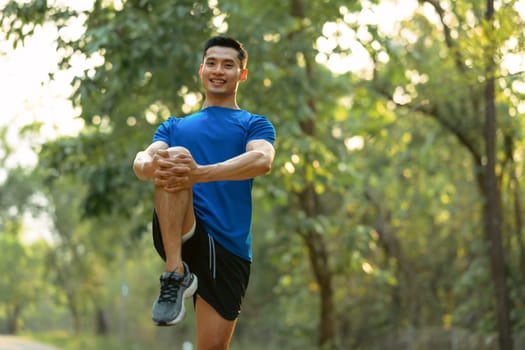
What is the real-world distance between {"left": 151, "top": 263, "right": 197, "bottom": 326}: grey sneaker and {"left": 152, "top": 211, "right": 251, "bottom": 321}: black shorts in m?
0.17

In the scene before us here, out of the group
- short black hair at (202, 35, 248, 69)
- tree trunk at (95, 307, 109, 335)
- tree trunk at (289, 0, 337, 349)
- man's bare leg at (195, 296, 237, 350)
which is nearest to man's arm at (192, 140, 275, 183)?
short black hair at (202, 35, 248, 69)

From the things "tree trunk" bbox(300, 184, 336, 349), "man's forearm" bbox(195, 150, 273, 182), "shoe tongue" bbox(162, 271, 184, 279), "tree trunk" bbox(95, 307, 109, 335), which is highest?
"man's forearm" bbox(195, 150, 273, 182)

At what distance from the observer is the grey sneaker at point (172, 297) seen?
369 centimetres

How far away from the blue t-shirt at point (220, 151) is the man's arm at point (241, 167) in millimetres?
129

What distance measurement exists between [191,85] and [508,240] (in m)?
5.76

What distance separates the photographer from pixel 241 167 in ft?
12.5

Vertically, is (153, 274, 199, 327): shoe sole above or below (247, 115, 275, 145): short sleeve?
below

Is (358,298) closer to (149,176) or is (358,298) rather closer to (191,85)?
(191,85)

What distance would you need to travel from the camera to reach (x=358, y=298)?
65.9ft

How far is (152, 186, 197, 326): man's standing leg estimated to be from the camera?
370 centimetres

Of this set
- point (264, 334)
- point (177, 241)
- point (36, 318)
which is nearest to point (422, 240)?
point (264, 334)

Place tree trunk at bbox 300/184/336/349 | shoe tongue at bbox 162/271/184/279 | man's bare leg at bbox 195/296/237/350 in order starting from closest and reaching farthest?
shoe tongue at bbox 162/271/184/279 < man's bare leg at bbox 195/296/237/350 < tree trunk at bbox 300/184/336/349

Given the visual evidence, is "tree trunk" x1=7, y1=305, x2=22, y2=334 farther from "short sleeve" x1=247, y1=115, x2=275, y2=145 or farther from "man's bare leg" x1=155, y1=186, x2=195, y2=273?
"man's bare leg" x1=155, y1=186, x2=195, y2=273

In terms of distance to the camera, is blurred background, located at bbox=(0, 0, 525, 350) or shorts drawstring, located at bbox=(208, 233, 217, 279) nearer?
shorts drawstring, located at bbox=(208, 233, 217, 279)
